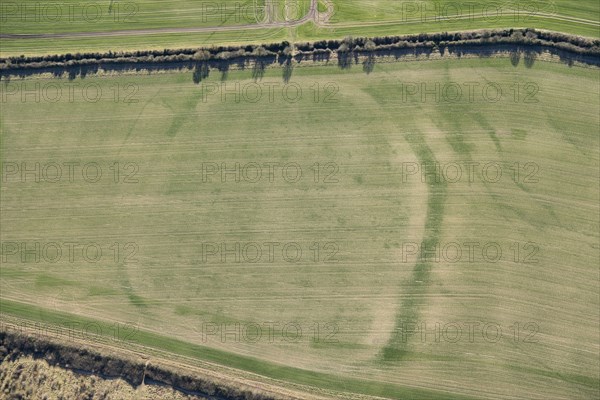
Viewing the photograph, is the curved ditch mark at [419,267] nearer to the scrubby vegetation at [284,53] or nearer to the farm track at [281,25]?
the scrubby vegetation at [284,53]

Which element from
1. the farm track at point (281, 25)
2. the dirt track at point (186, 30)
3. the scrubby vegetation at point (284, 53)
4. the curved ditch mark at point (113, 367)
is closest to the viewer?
the curved ditch mark at point (113, 367)

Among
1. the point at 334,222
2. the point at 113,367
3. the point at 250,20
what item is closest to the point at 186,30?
the point at 250,20

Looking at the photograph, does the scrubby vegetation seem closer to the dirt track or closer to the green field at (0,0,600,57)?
the green field at (0,0,600,57)

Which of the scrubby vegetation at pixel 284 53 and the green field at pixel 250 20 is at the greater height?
the green field at pixel 250 20

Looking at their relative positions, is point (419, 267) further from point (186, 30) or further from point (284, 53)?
point (186, 30)

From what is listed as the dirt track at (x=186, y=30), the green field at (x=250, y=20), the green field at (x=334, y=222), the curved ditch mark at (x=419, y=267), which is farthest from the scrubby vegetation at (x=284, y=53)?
the curved ditch mark at (x=419, y=267)

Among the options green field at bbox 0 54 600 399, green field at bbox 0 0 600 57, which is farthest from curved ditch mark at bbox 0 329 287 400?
green field at bbox 0 0 600 57
